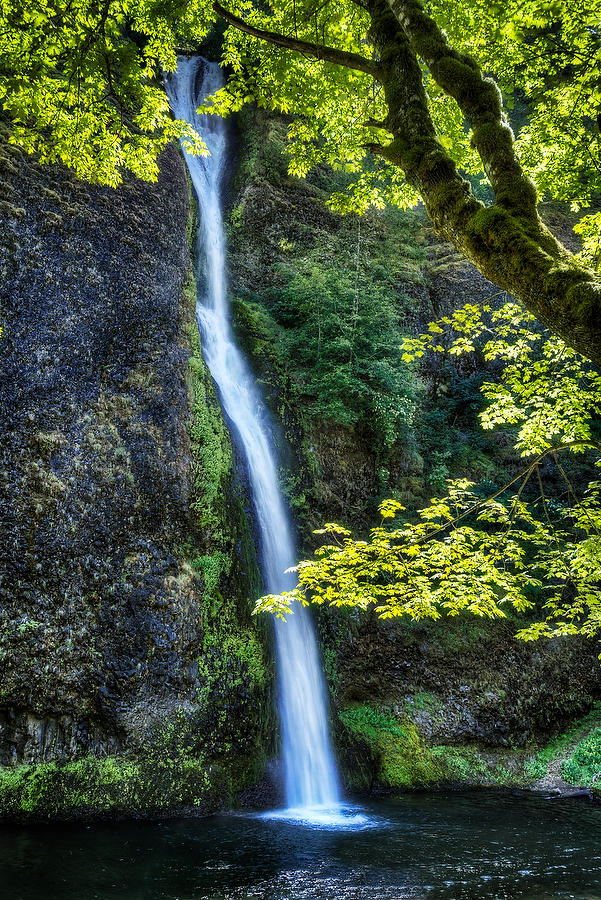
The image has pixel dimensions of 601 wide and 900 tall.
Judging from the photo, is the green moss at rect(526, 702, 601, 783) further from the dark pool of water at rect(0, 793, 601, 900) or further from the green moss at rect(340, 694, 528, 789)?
the dark pool of water at rect(0, 793, 601, 900)

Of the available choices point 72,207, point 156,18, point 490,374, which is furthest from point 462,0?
point 490,374

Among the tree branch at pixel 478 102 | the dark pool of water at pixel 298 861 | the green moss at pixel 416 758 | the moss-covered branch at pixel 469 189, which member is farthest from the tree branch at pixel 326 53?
the green moss at pixel 416 758

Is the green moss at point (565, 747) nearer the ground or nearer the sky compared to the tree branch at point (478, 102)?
nearer the ground

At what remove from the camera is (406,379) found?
12.8 metres

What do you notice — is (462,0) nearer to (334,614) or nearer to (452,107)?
(452,107)

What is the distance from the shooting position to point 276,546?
384 inches

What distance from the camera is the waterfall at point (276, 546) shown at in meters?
8.05

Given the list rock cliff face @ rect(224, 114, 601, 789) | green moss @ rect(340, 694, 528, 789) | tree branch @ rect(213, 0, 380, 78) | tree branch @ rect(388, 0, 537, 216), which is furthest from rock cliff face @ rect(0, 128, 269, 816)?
tree branch @ rect(388, 0, 537, 216)

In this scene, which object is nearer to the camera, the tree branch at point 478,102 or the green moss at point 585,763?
the tree branch at point 478,102

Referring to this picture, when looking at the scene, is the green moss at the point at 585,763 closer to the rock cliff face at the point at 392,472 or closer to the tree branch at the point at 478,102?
the rock cliff face at the point at 392,472

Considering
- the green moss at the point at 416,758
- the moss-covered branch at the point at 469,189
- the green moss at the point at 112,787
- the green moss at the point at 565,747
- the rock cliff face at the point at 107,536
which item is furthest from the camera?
the green moss at the point at 565,747

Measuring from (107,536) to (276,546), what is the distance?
3295 millimetres

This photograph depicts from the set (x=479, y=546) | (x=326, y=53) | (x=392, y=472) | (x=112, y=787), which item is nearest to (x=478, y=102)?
(x=326, y=53)

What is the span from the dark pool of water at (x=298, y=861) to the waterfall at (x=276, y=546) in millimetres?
1200
